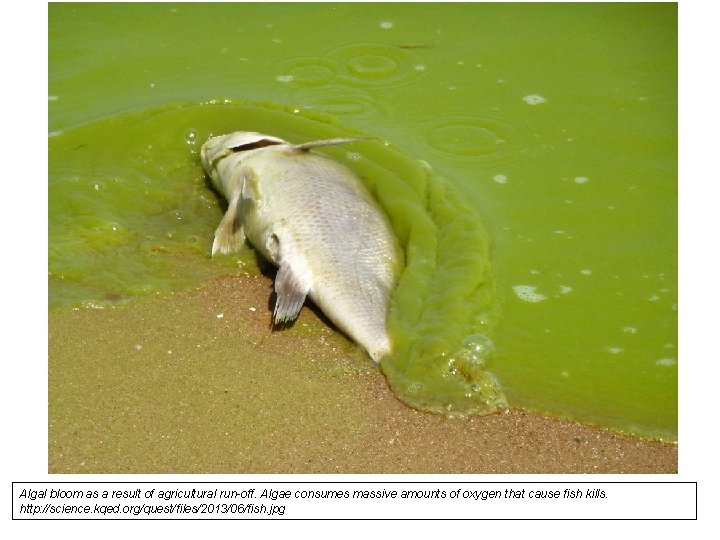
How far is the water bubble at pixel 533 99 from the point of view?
7145 mm

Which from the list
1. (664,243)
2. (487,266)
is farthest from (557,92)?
(487,266)

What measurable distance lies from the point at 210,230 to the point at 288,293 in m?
1.19

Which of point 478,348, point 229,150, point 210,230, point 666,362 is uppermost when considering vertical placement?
point 229,150

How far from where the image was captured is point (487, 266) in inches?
208

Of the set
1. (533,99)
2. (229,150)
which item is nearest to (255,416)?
(229,150)

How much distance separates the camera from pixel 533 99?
718cm

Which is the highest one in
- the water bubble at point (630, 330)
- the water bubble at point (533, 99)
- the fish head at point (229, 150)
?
the fish head at point (229, 150)

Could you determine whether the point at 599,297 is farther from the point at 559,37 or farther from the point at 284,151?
the point at 559,37

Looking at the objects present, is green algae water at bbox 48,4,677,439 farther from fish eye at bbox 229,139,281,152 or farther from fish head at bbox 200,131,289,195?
fish eye at bbox 229,139,281,152

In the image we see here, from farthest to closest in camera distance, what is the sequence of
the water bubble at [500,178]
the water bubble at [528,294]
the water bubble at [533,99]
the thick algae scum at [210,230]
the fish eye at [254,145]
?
the water bubble at [533,99] < the water bubble at [500,178] < the fish eye at [254,145] < the water bubble at [528,294] < the thick algae scum at [210,230]

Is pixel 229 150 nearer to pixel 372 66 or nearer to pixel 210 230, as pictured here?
pixel 210 230

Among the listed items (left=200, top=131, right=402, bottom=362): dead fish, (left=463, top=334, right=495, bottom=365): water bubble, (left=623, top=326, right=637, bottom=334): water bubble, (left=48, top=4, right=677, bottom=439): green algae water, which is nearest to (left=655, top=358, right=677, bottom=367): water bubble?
(left=48, top=4, right=677, bottom=439): green algae water

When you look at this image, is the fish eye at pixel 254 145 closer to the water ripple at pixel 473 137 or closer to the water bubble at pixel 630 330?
the water ripple at pixel 473 137

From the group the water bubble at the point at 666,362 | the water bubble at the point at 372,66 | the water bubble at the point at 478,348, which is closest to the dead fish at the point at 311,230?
the water bubble at the point at 478,348
